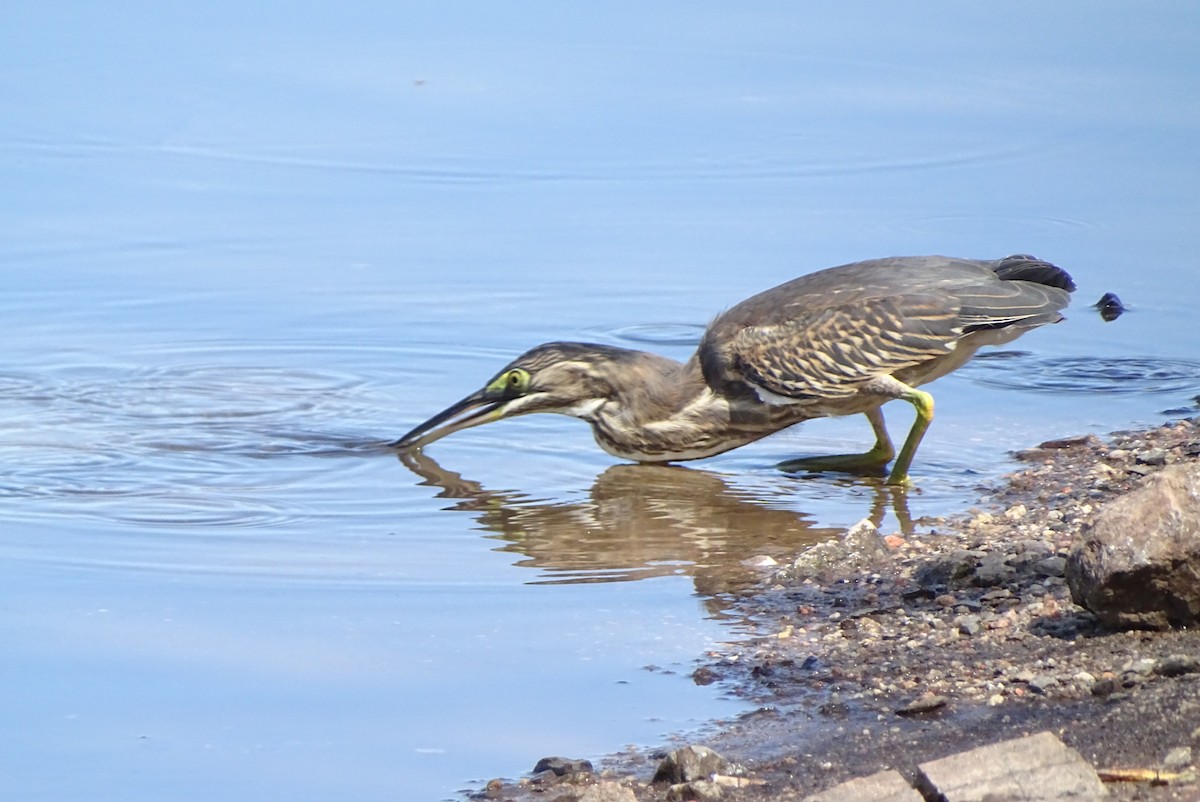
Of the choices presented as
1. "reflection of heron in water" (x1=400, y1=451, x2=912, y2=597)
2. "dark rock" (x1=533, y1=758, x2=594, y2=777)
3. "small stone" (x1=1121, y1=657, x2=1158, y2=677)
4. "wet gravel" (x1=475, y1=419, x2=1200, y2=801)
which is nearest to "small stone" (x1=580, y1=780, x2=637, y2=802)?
"wet gravel" (x1=475, y1=419, x2=1200, y2=801)

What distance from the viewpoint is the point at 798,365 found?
8.62 m

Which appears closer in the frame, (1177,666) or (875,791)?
(875,791)

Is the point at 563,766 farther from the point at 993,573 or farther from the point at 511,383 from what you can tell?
the point at 511,383

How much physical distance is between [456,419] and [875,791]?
514cm

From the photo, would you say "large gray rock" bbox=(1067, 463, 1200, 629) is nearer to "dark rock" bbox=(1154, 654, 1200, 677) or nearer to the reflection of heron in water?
"dark rock" bbox=(1154, 654, 1200, 677)

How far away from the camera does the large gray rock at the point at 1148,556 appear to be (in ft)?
16.4

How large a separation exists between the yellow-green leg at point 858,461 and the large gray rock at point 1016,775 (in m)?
4.60

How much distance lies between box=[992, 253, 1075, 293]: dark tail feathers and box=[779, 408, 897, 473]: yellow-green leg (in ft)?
2.89

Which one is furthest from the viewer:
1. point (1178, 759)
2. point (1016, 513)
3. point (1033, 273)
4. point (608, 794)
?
point (1033, 273)

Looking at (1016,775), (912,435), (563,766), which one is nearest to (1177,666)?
(1016,775)

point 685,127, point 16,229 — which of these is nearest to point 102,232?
point 16,229

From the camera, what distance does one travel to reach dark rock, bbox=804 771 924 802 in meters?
4.02

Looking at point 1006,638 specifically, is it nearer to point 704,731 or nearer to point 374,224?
point 704,731

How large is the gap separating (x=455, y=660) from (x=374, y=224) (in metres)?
6.80
